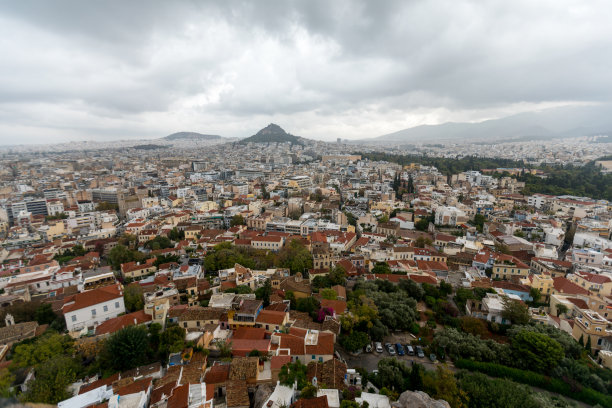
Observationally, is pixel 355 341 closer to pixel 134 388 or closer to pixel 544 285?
pixel 134 388

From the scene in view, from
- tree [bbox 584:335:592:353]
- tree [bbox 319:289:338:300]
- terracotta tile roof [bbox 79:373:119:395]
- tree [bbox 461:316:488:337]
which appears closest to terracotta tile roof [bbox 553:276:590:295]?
tree [bbox 584:335:592:353]

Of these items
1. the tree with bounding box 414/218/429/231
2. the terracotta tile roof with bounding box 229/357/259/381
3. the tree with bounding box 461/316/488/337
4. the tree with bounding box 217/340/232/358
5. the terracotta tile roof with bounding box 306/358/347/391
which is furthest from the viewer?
the tree with bounding box 414/218/429/231

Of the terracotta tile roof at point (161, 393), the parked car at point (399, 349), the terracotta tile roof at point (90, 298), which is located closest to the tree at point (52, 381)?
the terracotta tile roof at point (161, 393)

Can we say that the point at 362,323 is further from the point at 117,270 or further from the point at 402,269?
the point at 117,270

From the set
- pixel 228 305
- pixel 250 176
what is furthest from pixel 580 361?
pixel 250 176

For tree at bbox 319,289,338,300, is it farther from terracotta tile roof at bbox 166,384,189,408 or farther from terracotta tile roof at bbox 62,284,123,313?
terracotta tile roof at bbox 62,284,123,313

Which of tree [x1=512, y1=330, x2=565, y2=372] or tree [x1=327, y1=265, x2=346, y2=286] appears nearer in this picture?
tree [x1=512, y1=330, x2=565, y2=372]
